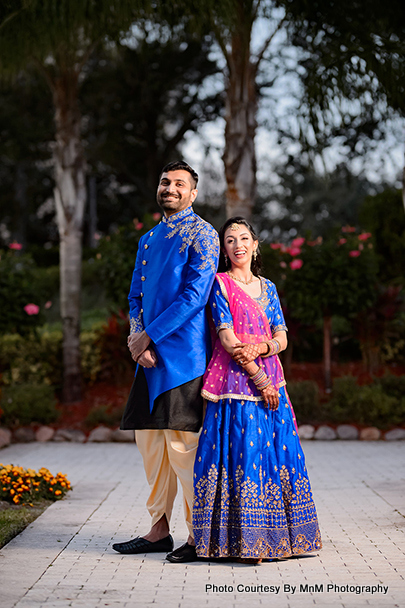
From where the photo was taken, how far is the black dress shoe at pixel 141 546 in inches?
151

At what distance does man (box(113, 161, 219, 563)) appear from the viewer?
3.69 meters

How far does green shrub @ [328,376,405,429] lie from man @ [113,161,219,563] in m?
5.60

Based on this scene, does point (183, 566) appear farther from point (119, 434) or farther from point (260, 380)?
point (119, 434)

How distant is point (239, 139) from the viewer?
9.00 meters

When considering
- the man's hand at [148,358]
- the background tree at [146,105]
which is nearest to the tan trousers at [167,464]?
the man's hand at [148,358]

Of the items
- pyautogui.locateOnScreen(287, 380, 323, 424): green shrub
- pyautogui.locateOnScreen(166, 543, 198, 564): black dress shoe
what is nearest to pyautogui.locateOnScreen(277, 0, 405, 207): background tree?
pyautogui.locateOnScreen(287, 380, 323, 424): green shrub

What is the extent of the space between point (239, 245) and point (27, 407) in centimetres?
612

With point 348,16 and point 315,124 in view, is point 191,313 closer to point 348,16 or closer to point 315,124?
point 315,124

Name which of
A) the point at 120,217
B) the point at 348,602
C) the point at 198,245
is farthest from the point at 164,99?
the point at 348,602

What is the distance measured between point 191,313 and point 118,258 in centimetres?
661

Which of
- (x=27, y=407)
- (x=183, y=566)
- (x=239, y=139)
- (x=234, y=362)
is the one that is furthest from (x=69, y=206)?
(x=183, y=566)

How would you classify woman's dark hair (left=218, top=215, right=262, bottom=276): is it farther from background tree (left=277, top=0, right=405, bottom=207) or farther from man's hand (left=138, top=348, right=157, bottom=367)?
background tree (left=277, top=0, right=405, bottom=207)

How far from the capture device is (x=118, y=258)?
10.2 metres

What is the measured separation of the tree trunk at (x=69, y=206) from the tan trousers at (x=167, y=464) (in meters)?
6.63
